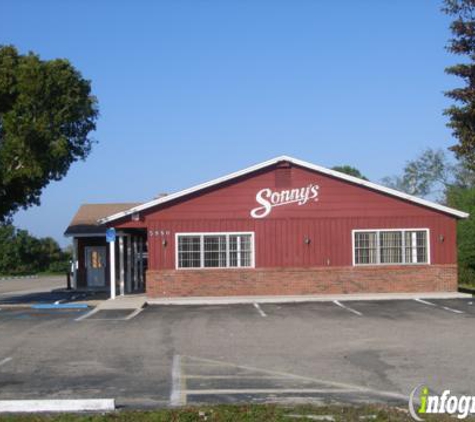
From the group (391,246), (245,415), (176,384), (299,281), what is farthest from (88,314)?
(245,415)

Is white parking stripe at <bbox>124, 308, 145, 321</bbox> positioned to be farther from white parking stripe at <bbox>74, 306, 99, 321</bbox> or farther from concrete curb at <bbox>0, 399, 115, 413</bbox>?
concrete curb at <bbox>0, 399, 115, 413</bbox>

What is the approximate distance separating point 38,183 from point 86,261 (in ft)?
36.5

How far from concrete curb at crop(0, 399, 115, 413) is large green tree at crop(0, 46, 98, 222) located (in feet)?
52.1

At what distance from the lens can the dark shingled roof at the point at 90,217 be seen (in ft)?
118

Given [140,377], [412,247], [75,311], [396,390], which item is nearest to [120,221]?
[75,311]

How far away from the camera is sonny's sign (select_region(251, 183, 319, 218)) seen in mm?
25281

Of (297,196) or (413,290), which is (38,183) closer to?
(297,196)

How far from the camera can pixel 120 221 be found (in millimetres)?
25359

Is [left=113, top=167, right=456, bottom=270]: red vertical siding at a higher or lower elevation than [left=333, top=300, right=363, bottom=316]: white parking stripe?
higher

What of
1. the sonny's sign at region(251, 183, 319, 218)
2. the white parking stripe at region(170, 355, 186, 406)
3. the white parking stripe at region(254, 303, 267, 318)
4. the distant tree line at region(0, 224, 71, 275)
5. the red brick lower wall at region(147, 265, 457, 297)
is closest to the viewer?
the white parking stripe at region(170, 355, 186, 406)

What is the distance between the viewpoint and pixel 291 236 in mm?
25297

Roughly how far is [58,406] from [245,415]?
2083 mm

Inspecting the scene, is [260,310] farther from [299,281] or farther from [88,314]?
[299,281]

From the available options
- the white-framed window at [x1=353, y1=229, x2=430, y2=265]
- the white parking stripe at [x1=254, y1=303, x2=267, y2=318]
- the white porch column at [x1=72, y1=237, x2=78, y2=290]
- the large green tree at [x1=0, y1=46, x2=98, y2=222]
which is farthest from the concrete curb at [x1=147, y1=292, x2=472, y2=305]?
the white porch column at [x1=72, y1=237, x2=78, y2=290]
